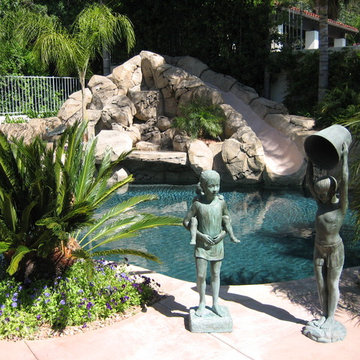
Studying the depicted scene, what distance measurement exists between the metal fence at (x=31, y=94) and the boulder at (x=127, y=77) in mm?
3970

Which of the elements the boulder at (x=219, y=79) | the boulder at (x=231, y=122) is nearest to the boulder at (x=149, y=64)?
the boulder at (x=219, y=79)

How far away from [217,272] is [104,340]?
1405mm

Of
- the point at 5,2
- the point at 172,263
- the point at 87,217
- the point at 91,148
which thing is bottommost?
the point at 172,263

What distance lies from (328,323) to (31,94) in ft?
58.0

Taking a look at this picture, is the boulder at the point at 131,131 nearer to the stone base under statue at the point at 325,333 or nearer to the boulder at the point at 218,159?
the boulder at the point at 218,159

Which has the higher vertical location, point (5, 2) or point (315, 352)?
point (5, 2)

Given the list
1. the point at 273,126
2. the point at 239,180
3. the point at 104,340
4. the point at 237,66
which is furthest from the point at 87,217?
the point at 237,66

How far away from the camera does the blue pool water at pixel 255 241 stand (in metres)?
7.63

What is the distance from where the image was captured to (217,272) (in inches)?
195

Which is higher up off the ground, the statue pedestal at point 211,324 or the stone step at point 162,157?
the stone step at point 162,157

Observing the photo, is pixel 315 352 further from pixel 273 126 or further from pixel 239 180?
pixel 273 126

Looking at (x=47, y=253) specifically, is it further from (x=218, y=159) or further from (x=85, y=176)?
(x=218, y=159)

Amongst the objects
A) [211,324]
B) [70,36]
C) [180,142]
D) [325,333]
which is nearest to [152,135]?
[180,142]

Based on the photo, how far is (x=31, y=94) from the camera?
64.5ft
